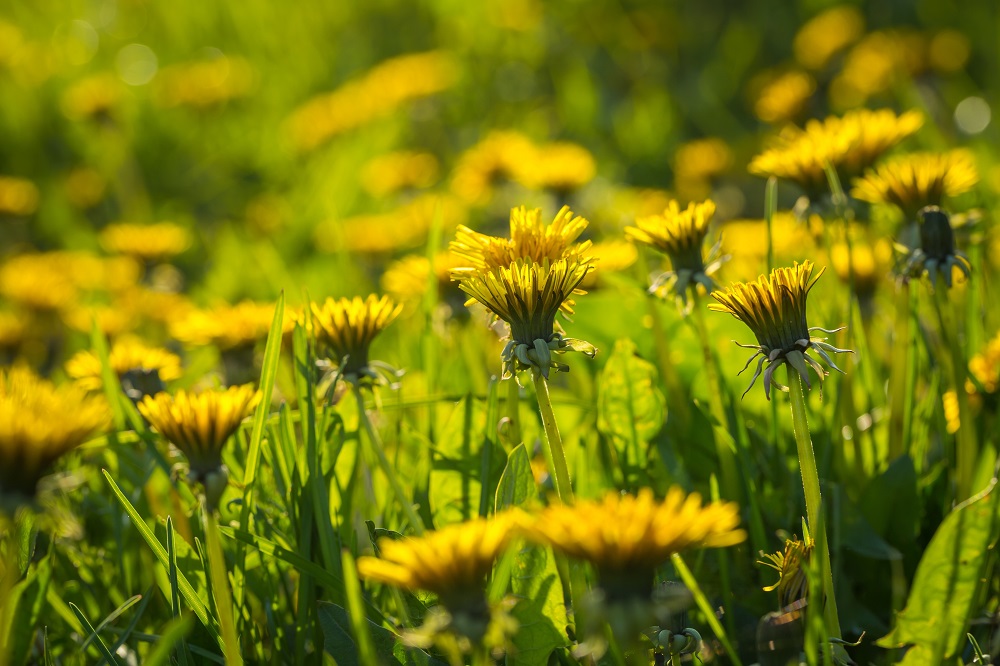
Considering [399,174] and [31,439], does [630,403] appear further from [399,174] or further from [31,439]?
[399,174]

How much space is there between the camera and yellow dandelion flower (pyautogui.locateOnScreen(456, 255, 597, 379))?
114 centimetres

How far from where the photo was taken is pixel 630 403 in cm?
161

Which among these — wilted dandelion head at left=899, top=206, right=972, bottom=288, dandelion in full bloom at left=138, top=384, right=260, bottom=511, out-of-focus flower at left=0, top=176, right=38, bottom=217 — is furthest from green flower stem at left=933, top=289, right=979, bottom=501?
out-of-focus flower at left=0, top=176, right=38, bottom=217

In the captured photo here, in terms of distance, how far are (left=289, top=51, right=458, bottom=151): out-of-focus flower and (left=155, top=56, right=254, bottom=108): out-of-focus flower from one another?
1.24 ft

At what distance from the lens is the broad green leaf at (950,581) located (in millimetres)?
1215

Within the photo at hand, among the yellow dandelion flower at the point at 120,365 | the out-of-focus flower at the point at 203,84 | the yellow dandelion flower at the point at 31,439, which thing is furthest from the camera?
the out-of-focus flower at the point at 203,84

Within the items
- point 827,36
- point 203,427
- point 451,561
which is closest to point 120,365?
point 203,427

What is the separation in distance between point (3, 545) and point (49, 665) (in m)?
0.25

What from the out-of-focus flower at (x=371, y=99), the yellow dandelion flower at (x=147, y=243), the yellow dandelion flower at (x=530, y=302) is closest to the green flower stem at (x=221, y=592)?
the yellow dandelion flower at (x=530, y=302)

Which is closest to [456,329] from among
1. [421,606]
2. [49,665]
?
[421,606]

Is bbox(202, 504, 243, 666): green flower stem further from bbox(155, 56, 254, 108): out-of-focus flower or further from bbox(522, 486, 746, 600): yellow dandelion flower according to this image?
bbox(155, 56, 254, 108): out-of-focus flower

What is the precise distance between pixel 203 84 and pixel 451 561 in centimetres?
474

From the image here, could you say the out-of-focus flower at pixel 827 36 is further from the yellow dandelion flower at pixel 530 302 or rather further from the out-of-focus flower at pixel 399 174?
the yellow dandelion flower at pixel 530 302

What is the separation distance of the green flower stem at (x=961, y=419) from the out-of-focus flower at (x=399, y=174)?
2.51 meters
